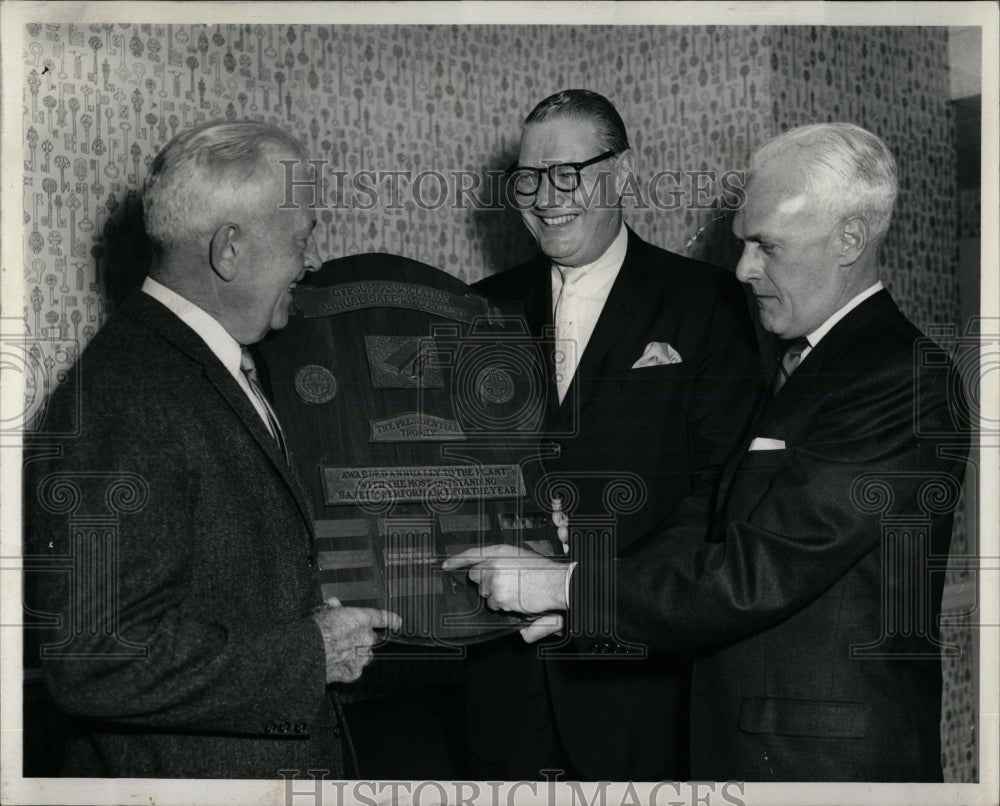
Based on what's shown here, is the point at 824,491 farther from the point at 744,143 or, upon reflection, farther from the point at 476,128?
the point at 476,128

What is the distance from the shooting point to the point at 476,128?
3.22 metres

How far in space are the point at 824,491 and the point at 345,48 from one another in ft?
Result: 6.28

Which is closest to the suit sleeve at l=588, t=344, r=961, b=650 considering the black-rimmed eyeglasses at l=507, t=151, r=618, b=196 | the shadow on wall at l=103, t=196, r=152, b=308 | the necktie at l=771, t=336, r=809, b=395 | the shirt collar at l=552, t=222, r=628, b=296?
the necktie at l=771, t=336, r=809, b=395

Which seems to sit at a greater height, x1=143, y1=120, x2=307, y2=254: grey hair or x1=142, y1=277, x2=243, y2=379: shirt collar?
x1=143, y1=120, x2=307, y2=254: grey hair

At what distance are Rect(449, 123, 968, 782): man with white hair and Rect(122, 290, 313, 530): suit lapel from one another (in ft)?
1.56

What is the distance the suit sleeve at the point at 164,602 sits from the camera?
5.47ft

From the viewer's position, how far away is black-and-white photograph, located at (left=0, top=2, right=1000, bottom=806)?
175 cm

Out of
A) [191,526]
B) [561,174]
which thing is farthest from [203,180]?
[561,174]

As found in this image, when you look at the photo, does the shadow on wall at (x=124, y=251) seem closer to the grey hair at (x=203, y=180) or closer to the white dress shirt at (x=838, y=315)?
the grey hair at (x=203, y=180)

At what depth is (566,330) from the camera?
93.0 inches

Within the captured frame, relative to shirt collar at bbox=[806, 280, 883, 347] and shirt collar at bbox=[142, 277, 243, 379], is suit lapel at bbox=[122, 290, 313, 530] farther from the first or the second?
shirt collar at bbox=[806, 280, 883, 347]

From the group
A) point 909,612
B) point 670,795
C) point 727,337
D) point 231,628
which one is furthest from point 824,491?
point 231,628

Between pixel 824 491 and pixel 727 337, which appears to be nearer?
pixel 824 491

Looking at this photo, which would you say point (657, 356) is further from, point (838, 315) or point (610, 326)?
point (838, 315)
